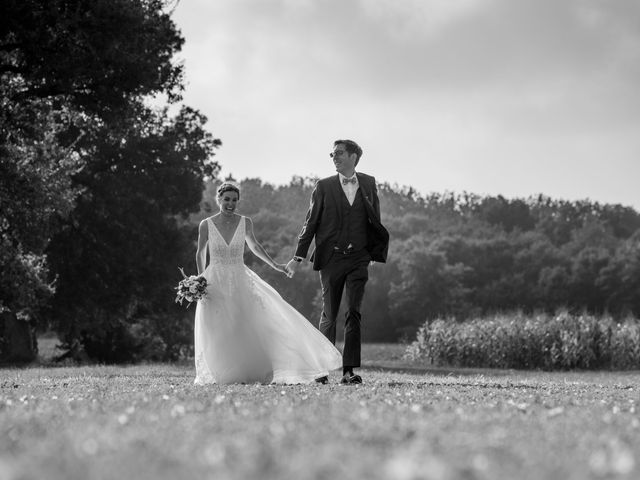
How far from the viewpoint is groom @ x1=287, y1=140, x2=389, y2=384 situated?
11608 millimetres

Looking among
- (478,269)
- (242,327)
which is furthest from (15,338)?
(478,269)

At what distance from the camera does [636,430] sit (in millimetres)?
5613

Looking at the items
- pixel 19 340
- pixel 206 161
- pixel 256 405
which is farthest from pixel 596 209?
pixel 256 405

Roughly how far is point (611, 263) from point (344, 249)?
59.0m

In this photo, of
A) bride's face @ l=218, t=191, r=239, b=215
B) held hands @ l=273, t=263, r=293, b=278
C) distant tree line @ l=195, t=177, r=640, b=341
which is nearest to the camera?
held hands @ l=273, t=263, r=293, b=278

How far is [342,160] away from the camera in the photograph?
38.8 feet

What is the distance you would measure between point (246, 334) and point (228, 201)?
178cm

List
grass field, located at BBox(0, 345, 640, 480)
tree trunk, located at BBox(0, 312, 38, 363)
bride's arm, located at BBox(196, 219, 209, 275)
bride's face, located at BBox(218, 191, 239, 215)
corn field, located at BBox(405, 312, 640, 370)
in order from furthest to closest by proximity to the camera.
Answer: tree trunk, located at BBox(0, 312, 38, 363) < corn field, located at BBox(405, 312, 640, 370) < bride's arm, located at BBox(196, 219, 209, 275) < bride's face, located at BBox(218, 191, 239, 215) < grass field, located at BBox(0, 345, 640, 480)

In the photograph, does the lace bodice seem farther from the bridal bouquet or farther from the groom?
the groom

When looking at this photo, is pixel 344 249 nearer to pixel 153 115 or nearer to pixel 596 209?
pixel 153 115

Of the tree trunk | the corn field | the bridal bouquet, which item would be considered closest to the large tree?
the tree trunk

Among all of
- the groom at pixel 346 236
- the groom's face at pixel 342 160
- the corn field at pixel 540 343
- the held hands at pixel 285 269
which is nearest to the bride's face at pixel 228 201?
the held hands at pixel 285 269

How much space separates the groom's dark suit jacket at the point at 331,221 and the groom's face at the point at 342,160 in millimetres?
121

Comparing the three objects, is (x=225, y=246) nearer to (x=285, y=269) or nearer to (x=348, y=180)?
(x=285, y=269)
